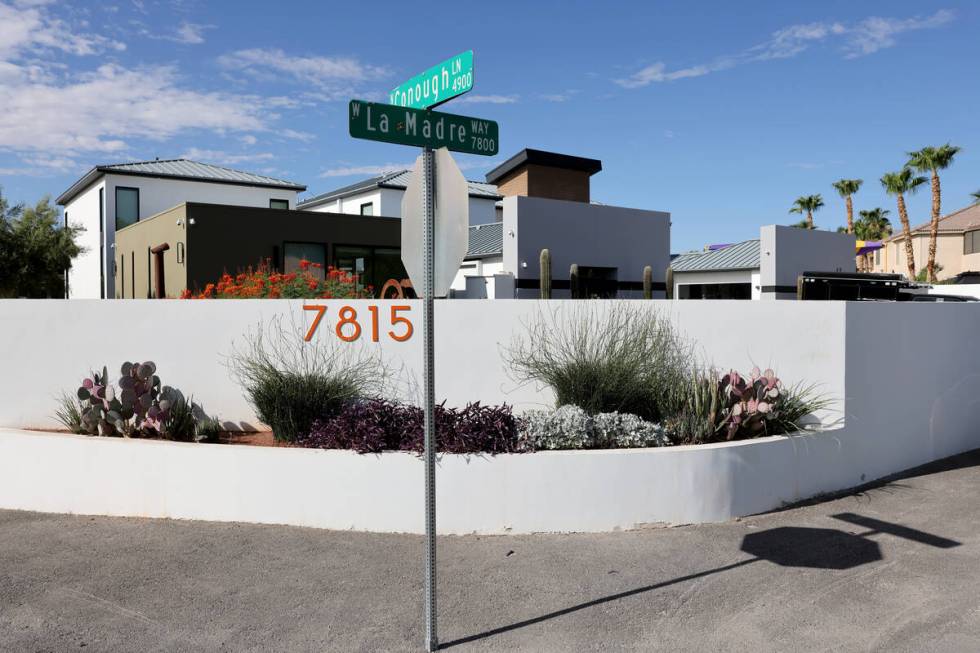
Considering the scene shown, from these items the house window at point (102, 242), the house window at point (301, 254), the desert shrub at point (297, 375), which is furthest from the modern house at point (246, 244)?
the desert shrub at point (297, 375)

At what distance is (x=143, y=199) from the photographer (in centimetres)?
3281

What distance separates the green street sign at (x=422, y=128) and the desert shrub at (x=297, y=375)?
3.66m

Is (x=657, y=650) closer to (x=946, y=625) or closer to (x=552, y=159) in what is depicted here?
(x=946, y=625)

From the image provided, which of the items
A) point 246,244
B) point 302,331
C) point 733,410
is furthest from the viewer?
point 246,244

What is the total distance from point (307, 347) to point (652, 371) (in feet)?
12.2

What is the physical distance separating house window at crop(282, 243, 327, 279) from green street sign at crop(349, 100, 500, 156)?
16694 mm

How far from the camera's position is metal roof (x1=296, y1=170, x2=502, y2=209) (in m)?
33.7

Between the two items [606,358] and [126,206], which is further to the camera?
[126,206]

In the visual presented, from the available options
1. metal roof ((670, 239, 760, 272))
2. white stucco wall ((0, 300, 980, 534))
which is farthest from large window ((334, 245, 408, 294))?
metal roof ((670, 239, 760, 272))

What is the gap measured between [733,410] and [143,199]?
3192 centimetres

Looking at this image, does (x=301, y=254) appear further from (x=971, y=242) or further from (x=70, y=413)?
(x=971, y=242)

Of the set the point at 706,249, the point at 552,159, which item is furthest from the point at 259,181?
the point at 706,249

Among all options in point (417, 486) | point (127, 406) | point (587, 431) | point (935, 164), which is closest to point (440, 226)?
point (417, 486)

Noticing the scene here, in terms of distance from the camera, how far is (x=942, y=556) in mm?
5719
